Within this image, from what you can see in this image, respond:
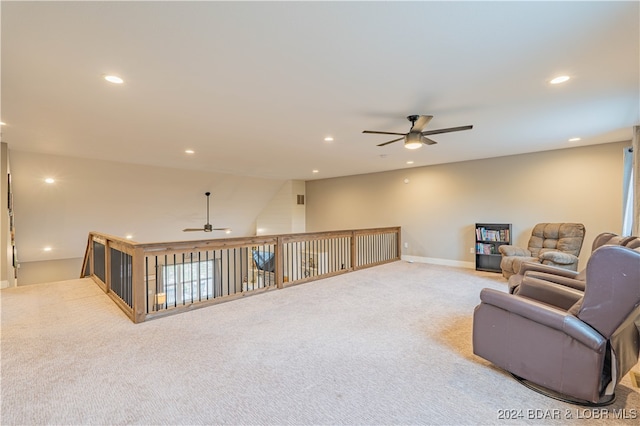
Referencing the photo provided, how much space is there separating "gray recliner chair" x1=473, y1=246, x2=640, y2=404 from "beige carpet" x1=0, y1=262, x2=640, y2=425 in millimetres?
161

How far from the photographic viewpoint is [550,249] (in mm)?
5129

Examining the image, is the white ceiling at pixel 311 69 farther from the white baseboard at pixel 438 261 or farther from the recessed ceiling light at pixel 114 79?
the white baseboard at pixel 438 261

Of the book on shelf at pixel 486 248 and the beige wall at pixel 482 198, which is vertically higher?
the beige wall at pixel 482 198

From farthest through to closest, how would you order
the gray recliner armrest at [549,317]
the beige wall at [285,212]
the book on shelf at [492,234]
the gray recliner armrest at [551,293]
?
1. the beige wall at [285,212]
2. the book on shelf at [492,234]
3. the gray recliner armrest at [551,293]
4. the gray recliner armrest at [549,317]

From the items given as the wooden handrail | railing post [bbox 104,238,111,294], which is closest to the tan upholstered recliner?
the wooden handrail

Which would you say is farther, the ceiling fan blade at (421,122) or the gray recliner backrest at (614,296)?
the ceiling fan blade at (421,122)

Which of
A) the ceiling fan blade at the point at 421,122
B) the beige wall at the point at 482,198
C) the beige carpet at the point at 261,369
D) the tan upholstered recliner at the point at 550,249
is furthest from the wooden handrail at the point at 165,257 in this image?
the tan upholstered recliner at the point at 550,249

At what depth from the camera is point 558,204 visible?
17.8 ft

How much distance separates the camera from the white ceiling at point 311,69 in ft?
5.66

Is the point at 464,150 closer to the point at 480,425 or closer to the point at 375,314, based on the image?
the point at 375,314

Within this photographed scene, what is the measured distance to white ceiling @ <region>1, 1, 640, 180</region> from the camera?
173cm

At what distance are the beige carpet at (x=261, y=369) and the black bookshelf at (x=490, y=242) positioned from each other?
2.67 m

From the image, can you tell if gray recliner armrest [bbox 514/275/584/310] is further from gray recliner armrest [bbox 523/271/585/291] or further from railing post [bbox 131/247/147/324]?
railing post [bbox 131/247/147/324]

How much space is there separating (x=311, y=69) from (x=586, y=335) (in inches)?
105
